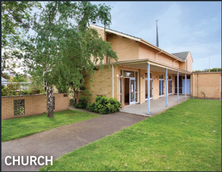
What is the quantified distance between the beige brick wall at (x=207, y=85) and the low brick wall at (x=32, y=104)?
53.8ft

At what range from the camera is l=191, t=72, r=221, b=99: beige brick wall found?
15592 millimetres

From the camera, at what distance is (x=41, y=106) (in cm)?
817

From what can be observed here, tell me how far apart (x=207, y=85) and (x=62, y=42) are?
18.1 m

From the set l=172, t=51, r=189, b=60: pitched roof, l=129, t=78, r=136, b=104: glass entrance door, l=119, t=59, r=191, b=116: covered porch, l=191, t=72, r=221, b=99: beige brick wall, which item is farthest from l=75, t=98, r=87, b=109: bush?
l=172, t=51, r=189, b=60: pitched roof

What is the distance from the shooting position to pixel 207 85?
16.2 m

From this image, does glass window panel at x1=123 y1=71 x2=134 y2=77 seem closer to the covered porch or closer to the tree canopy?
the covered porch

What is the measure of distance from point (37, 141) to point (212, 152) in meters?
5.09

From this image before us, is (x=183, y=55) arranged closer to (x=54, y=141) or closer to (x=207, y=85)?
(x=207, y=85)

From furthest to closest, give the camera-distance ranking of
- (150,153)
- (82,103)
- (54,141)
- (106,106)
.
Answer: (82,103), (106,106), (54,141), (150,153)

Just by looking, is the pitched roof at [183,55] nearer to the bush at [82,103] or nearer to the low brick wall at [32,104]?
the bush at [82,103]

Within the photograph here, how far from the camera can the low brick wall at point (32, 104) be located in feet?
22.2

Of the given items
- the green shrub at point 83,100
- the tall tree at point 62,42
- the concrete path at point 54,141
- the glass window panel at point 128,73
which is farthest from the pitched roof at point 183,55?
Result: the concrete path at point 54,141

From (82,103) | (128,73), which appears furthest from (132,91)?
(82,103)

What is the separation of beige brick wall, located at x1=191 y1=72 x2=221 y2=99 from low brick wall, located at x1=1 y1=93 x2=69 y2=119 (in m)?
16.4
